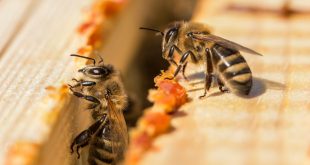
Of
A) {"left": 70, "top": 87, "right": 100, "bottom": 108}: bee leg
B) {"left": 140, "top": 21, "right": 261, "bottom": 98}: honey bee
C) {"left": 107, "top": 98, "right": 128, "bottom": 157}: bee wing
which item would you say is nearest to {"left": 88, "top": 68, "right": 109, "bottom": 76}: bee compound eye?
{"left": 70, "top": 87, "right": 100, "bottom": 108}: bee leg

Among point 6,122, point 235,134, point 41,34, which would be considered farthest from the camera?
point 41,34

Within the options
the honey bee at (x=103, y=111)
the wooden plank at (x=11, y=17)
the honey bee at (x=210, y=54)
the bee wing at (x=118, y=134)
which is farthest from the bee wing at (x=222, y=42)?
the wooden plank at (x=11, y=17)

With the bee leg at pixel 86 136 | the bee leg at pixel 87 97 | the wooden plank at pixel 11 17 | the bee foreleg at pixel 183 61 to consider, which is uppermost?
the bee foreleg at pixel 183 61

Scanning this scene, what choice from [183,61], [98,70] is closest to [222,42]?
[183,61]

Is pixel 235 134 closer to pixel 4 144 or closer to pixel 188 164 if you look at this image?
pixel 188 164

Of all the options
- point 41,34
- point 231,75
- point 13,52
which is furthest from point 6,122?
point 231,75

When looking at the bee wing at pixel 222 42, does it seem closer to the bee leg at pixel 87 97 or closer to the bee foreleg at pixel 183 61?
the bee foreleg at pixel 183 61

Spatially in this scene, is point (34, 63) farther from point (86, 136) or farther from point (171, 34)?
point (171, 34)
